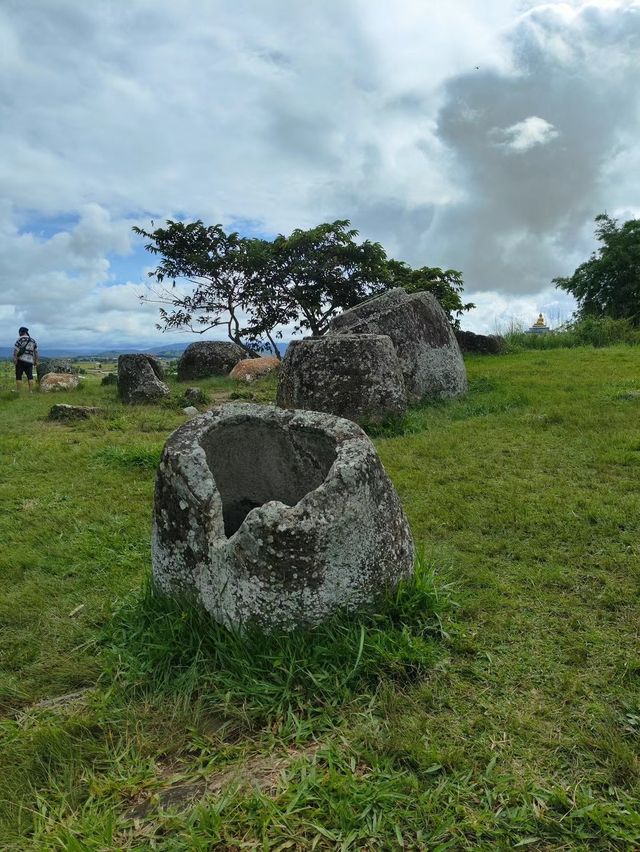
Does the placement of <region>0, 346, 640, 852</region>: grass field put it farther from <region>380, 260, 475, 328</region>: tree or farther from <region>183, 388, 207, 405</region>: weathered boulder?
<region>380, 260, 475, 328</region>: tree

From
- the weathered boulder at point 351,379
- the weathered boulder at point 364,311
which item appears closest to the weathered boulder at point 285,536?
the weathered boulder at point 351,379

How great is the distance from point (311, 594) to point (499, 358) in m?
13.4

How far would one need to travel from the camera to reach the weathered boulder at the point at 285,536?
293cm

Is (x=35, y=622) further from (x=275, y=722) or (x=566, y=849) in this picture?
(x=566, y=849)

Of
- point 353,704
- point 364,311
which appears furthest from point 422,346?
point 353,704

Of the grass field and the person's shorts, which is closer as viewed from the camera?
the grass field

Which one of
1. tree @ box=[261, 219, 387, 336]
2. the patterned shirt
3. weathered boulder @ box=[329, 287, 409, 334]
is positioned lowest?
the patterned shirt

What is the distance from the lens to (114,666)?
124 inches

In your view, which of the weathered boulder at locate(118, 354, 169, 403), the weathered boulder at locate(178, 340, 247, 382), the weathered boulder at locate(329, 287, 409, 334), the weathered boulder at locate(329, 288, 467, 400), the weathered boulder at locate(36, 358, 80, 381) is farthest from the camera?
the weathered boulder at locate(36, 358, 80, 381)

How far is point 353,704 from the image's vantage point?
9.09 feet

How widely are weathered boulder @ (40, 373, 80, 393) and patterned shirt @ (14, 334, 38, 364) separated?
29.2 inches

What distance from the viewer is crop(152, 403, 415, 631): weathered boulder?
2934mm

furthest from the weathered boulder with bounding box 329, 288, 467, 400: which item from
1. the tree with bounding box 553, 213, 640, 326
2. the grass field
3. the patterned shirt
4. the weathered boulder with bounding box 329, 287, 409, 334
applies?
the tree with bounding box 553, 213, 640, 326

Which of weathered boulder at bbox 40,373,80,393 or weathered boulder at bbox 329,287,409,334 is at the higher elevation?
weathered boulder at bbox 329,287,409,334
